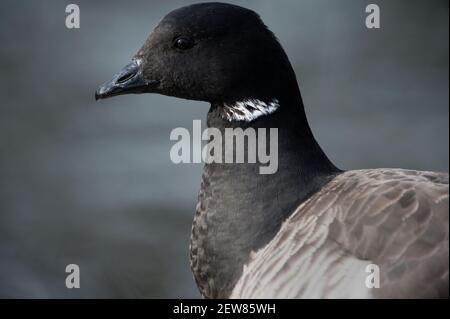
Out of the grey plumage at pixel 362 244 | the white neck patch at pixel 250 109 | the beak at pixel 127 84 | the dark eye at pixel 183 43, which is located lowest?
the grey plumage at pixel 362 244

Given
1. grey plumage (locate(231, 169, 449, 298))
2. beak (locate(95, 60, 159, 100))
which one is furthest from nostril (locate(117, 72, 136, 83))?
grey plumage (locate(231, 169, 449, 298))

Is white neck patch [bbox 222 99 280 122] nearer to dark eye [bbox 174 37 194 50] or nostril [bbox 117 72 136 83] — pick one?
dark eye [bbox 174 37 194 50]

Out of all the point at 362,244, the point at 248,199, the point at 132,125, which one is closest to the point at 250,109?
the point at 248,199

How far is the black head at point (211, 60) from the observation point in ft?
13.0

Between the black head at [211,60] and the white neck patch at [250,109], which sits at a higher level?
the black head at [211,60]

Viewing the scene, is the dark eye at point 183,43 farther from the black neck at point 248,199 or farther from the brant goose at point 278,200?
the black neck at point 248,199

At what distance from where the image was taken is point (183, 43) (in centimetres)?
410

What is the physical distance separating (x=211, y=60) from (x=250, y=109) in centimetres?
32

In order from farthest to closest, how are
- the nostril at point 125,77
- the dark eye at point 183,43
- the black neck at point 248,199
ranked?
the nostril at point 125,77
the dark eye at point 183,43
the black neck at point 248,199

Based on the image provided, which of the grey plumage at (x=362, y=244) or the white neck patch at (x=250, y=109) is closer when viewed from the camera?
the grey plumage at (x=362, y=244)

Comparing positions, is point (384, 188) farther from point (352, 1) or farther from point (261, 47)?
point (352, 1)

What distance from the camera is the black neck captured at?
12.5 feet

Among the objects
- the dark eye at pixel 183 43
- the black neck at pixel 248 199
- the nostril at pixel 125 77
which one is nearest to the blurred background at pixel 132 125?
the black neck at pixel 248 199
